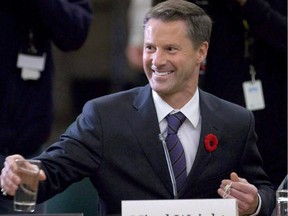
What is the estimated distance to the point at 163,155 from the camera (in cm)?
393

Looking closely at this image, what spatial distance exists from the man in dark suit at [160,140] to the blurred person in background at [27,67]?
0.68 m

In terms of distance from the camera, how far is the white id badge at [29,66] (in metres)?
4.66

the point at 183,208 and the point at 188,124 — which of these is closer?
the point at 183,208

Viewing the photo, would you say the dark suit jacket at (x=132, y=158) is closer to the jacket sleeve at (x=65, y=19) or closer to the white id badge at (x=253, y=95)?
the jacket sleeve at (x=65, y=19)

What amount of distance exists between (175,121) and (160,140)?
113 millimetres

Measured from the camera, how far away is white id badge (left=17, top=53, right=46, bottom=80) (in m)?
4.66

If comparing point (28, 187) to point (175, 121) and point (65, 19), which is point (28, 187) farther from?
point (65, 19)

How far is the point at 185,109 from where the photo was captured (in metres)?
4.06

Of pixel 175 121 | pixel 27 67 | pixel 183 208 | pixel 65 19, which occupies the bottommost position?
pixel 183 208

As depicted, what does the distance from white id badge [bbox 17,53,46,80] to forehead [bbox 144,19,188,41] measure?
869 millimetres

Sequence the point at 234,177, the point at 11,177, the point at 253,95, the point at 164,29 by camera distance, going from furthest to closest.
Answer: the point at 253,95 → the point at 164,29 → the point at 234,177 → the point at 11,177

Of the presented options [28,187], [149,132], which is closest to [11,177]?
[28,187]

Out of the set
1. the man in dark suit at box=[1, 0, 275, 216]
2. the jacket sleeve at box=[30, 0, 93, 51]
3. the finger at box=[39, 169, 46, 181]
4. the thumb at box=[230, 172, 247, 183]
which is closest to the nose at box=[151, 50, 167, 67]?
the man in dark suit at box=[1, 0, 275, 216]

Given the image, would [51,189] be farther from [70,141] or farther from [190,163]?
[190,163]
